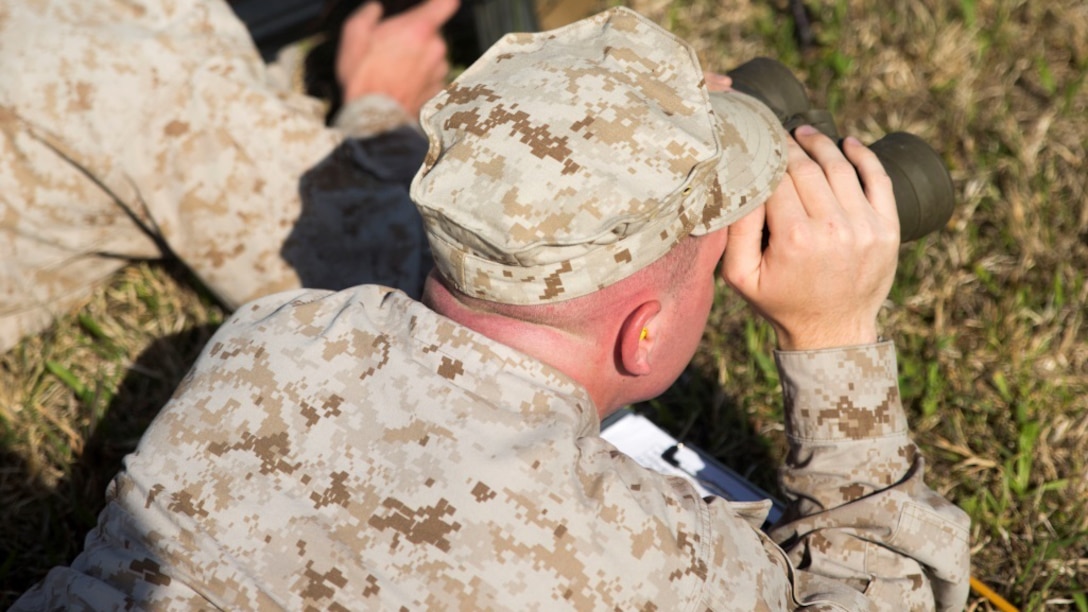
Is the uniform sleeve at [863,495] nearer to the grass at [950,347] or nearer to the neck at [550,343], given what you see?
the neck at [550,343]

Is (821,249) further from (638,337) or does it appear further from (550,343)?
(550,343)

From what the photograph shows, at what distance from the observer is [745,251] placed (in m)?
1.81

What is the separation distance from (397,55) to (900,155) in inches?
65.0

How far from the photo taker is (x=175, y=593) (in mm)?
1496

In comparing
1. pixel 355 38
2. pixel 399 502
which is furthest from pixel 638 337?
pixel 355 38

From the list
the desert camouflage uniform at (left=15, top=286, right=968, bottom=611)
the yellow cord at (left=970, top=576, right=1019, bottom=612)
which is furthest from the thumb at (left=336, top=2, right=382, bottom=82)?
the yellow cord at (left=970, top=576, right=1019, bottom=612)

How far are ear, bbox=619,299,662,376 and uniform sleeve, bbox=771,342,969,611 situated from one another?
1.14 feet

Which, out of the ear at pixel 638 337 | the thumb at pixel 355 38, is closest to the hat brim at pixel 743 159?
the ear at pixel 638 337

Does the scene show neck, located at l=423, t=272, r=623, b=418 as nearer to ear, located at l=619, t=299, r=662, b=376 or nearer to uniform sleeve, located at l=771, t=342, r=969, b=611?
ear, located at l=619, t=299, r=662, b=376

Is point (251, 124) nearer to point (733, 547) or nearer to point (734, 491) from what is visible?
point (734, 491)

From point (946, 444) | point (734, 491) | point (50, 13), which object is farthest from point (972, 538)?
point (50, 13)

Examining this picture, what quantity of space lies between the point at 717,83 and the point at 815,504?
754 millimetres

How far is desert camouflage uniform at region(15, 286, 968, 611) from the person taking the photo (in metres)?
1.45

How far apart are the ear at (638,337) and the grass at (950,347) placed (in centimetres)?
94
